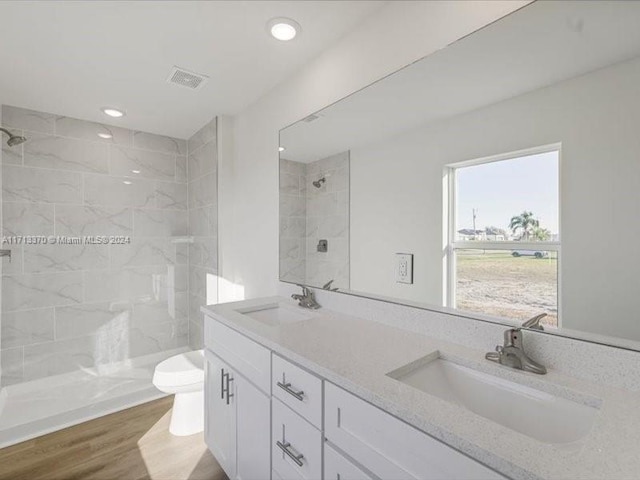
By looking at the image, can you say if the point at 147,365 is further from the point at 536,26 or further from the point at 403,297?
the point at 536,26

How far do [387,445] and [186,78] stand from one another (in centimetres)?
229

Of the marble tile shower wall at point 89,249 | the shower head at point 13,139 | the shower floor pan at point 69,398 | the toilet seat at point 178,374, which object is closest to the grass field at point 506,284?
the toilet seat at point 178,374

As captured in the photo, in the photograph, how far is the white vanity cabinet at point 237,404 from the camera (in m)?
1.31

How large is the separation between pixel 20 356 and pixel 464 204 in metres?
3.53

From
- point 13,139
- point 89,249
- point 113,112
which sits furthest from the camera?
point 89,249

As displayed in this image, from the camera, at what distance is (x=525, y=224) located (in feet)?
3.52

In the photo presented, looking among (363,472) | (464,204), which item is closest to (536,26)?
(464,204)

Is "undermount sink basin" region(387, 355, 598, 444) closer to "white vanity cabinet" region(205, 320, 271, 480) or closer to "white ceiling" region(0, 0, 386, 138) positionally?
"white vanity cabinet" region(205, 320, 271, 480)

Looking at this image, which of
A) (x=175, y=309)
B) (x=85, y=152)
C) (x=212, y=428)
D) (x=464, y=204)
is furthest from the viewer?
(x=175, y=309)

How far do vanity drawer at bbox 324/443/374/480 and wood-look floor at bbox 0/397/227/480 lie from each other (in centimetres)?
120

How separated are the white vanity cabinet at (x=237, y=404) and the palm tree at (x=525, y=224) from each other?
1046 millimetres

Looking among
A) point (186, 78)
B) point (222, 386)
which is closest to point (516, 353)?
point (222, 386)

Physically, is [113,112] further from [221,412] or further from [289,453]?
[289,453]

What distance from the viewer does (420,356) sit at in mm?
1063
